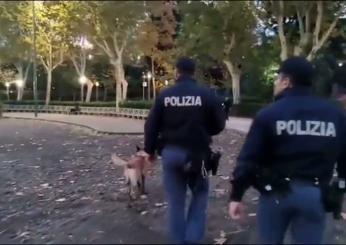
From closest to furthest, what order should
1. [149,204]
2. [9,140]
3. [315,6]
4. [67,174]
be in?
[149,204]
[67,174]
[9,140]
[315,6]

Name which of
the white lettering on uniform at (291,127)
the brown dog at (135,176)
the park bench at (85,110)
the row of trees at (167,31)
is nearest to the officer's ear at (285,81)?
the white lettering on uniform at (291,127)

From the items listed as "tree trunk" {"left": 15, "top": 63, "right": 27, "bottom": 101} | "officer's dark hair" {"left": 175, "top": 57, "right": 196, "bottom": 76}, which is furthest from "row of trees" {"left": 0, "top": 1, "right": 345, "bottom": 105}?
"officer's dark hair" {"left": 175, "top": 57, "right": 196, "bottom": 76}

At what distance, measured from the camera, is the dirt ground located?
5.13 m

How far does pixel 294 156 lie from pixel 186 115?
1214 mm

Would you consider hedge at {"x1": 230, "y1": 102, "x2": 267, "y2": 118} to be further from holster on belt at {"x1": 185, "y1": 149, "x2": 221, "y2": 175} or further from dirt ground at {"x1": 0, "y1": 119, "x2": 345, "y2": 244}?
holster on belt at {"x1": 185, "y1": 149, "x2": 221, "y2": 175}

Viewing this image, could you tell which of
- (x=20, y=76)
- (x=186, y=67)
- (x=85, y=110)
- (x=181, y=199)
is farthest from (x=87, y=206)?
(x=20, y=76)

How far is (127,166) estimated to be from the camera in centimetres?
723

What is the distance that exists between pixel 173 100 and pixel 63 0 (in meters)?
35.0

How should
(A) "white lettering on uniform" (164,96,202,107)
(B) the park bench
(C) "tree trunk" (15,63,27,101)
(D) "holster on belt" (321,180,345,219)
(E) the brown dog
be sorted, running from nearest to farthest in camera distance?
(D) "holster on belt" (321,180,345,219)
(A) "white lettering on uniform" (164,96,202,107)
(E) the brown dog
(B) the park bench
(C) "tree trunk" (15,63,27,101)

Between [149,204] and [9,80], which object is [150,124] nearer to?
[149,204]

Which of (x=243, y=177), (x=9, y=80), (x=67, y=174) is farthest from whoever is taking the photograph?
(x=9, y=80)

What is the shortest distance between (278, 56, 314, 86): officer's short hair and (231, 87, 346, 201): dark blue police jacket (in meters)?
0.04

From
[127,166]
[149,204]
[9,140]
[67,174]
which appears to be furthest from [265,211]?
[9,140]

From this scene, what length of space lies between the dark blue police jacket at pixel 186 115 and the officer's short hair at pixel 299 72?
1.14 meters
